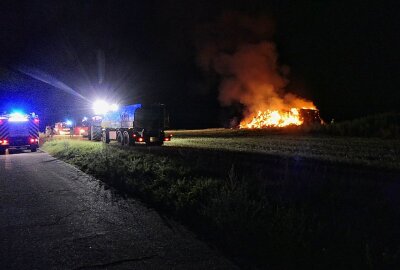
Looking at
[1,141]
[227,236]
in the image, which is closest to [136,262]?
[227,236]

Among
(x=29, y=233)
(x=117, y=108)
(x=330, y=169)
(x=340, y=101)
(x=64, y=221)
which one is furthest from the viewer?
(x=340, y=101)

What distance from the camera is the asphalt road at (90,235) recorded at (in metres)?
4.70

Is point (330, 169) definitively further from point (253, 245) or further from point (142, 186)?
point (253, 245)

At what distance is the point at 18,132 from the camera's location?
24969 mm

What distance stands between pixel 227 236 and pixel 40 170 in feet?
35.0

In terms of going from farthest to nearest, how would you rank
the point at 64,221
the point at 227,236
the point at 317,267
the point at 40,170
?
the point at 40,170
the point at 64,221
the point at 227,236
the point at 317,267

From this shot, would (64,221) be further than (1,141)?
No

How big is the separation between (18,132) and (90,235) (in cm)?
2188

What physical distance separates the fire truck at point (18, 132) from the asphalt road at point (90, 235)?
16859 millimetres

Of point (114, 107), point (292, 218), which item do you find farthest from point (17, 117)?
point (292, 218)

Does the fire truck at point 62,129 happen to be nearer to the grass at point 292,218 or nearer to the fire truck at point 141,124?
the fire truck at point 141,124

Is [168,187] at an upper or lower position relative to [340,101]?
lower

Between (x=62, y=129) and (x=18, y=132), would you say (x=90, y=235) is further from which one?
(x=62, y=129)

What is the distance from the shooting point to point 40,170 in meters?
14.0
